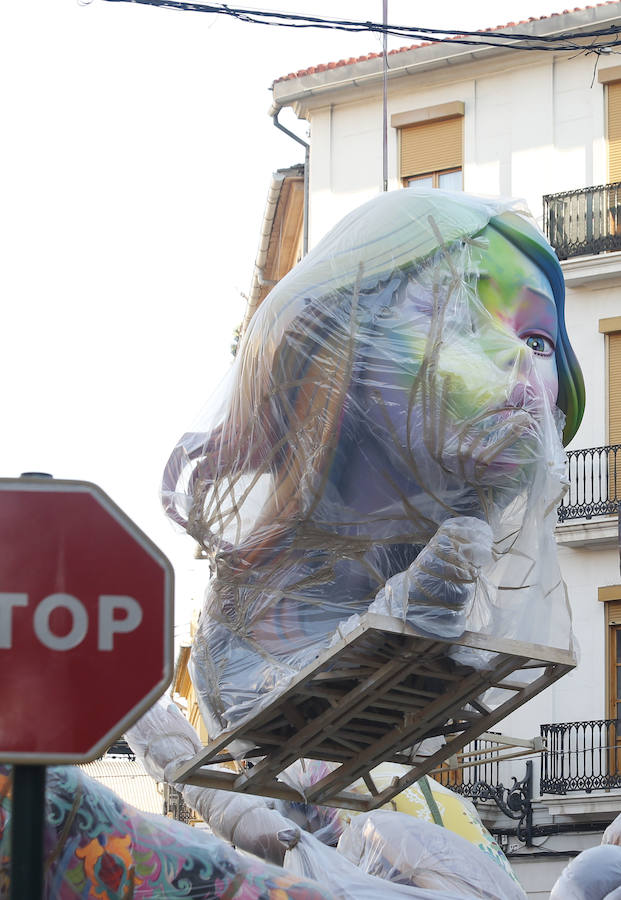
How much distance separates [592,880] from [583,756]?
11.6 metres

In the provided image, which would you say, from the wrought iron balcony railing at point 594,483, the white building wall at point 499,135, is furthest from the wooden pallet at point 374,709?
the white building wall at point 499,135

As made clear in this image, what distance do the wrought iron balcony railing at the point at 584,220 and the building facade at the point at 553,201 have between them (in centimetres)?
2

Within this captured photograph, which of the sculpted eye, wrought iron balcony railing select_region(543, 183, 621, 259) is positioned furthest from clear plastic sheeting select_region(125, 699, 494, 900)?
wrought iron balcony railing select_region(543, 183, 621, 259)

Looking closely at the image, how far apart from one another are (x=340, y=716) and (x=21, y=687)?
3285 mm

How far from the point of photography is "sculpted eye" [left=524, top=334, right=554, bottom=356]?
5.78 meters

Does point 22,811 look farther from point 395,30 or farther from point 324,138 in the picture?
point 324,138

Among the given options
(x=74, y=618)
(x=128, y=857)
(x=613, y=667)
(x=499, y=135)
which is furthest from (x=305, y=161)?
(x=74, y=618)

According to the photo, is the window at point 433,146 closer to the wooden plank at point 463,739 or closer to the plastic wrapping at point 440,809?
the plastic wrapping at point 440,809

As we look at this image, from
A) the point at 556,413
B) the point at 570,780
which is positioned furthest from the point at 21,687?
the point at 570,780

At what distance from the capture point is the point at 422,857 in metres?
6.25

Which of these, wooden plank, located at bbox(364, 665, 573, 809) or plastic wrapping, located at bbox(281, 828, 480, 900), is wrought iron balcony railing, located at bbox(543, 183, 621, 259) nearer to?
wooden plank, located at bbox(364, 665, 573, 809)

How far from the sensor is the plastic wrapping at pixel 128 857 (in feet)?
15.6

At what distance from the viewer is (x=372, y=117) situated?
2075cm

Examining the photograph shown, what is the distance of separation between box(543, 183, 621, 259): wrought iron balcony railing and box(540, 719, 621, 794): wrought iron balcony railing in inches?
203
